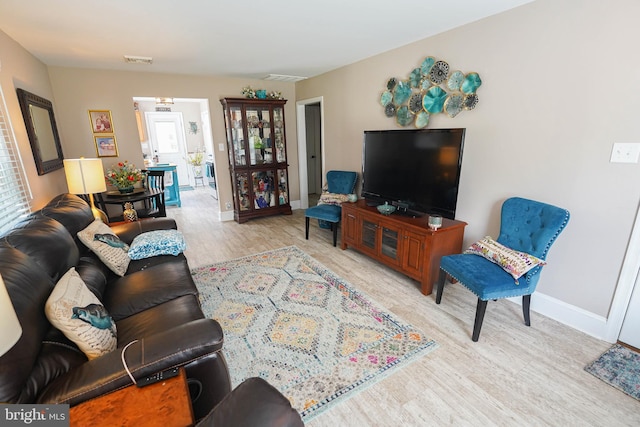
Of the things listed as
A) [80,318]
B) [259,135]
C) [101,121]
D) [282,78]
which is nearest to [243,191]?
[259,135]

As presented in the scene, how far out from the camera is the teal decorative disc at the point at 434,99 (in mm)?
2900

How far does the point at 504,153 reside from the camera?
2.54 meters

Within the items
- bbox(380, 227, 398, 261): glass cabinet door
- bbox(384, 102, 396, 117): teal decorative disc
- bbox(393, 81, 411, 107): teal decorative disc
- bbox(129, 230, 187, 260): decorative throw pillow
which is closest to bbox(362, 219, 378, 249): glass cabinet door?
bbox(380, 227, 398, 261): glass cabinet door

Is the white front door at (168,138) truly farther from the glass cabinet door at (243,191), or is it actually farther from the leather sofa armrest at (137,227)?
the leather sofa armrest at (137,227)

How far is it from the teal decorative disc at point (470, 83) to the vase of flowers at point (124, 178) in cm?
408

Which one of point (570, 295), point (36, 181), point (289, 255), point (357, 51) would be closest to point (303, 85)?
point (357, 51)

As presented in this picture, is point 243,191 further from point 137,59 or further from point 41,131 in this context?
point 41,131

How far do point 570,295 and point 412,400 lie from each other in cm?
158

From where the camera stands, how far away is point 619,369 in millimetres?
1850

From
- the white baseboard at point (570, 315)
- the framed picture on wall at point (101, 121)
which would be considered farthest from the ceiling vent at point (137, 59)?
the white baseboard at point (570, 315)

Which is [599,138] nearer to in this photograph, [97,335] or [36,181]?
[97,335]

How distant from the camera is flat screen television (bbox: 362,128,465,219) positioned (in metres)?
2.62

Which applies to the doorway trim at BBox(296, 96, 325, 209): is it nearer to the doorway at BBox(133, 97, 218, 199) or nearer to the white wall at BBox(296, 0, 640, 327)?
the white wall at BBox(296, 0, 640, 327)

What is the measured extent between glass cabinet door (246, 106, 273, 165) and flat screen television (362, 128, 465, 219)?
2206mm
